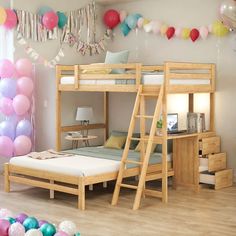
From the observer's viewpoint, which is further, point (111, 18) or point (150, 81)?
point (111, 18)

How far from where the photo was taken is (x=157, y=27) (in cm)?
751

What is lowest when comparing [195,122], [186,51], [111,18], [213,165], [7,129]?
[213,165]

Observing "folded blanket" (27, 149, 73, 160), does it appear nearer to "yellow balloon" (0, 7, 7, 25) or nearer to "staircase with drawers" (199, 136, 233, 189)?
"staircase with drawers" (199, 136, 233, 189)

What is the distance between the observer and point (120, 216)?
5.22m

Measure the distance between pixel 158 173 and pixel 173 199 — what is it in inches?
17.6

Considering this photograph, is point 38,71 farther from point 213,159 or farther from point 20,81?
point 213,159

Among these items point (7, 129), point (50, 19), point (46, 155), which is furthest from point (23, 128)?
point (50, 19)

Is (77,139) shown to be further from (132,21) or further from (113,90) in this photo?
(132,21)

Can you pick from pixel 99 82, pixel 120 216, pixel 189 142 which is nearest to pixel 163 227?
pixel 120 216

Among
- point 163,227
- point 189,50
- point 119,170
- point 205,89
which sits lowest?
point 163,227

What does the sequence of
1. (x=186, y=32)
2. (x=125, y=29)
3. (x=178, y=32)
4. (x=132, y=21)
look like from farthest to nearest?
(x=125, y=29) < (x=132, y=21) < (x=178, y=32) < (x=186, y=32)

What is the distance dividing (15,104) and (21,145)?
1.89 feet

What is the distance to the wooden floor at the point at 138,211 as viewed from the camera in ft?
15.5

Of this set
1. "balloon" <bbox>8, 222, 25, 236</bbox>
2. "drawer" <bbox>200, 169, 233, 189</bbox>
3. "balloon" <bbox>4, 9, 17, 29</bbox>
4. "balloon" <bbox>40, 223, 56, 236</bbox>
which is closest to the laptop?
"drawer" <bbox>200, 169, 233, 189</bbox>
